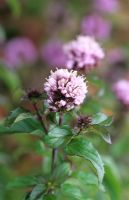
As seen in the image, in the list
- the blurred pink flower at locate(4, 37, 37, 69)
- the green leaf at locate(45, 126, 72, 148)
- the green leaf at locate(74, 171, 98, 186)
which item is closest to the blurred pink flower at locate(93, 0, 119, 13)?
the blurred pink flower at locate(4, 37, 37, 69)

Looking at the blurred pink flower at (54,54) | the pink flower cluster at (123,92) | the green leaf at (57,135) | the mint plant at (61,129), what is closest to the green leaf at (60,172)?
the mint plant at (61,129)

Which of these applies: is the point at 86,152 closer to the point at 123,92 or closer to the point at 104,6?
the point at 123,92

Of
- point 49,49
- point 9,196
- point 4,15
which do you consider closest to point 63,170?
point 9,196

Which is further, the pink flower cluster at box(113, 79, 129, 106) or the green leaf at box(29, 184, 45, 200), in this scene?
the pink flower cluster at box(113, 79, 129, 106)

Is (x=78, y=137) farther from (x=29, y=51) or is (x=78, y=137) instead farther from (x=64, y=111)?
(x=29, y=51)

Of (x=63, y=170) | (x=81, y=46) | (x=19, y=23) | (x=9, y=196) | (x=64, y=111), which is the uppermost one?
(x=19, y=23)

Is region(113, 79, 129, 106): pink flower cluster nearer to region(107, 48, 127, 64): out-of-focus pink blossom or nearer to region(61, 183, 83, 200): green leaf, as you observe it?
region(61, 183, 83, 200): green leaf
